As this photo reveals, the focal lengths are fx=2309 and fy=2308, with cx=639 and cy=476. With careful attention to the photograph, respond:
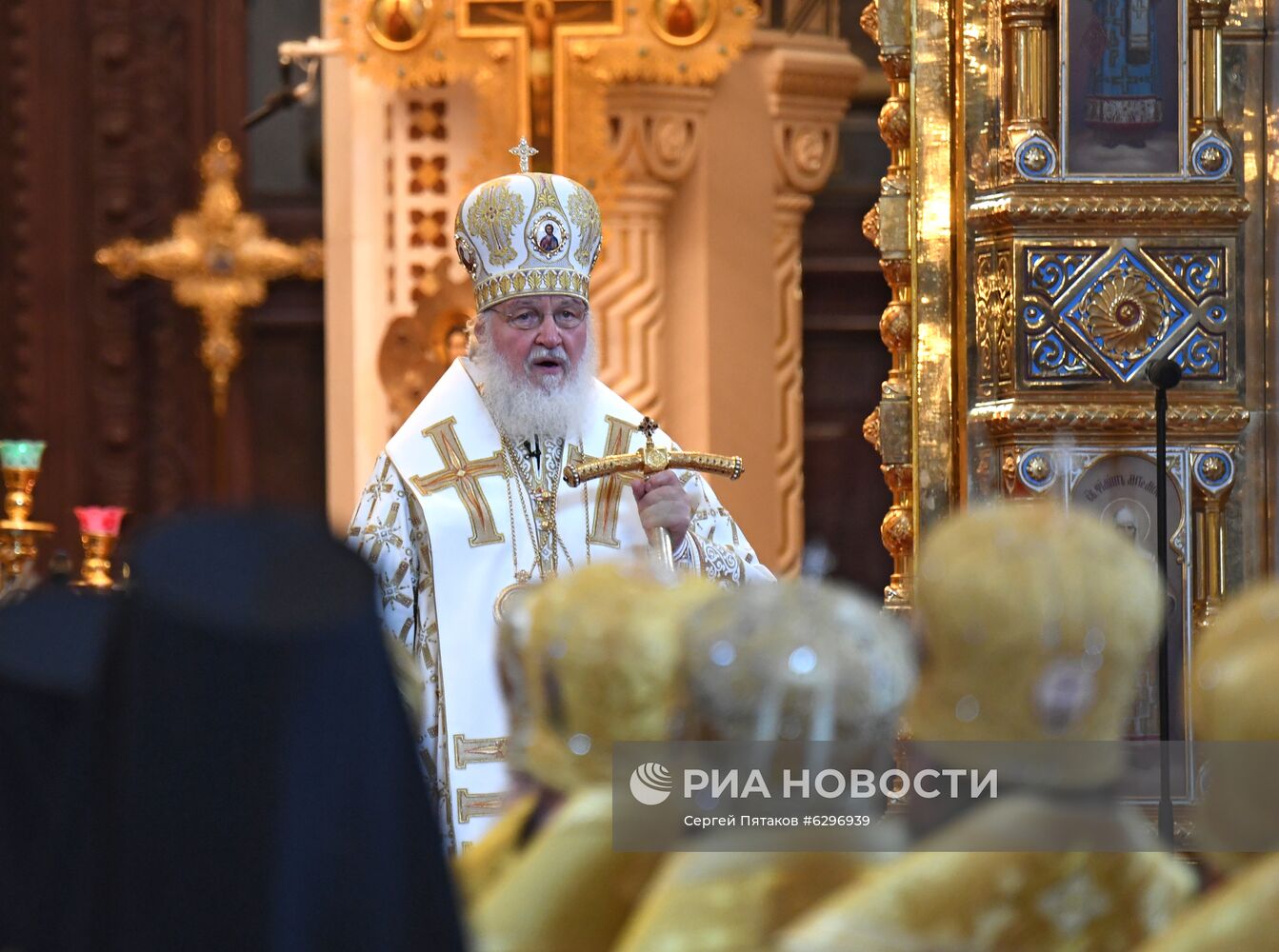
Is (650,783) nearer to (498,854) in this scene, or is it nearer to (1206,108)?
(498,854)

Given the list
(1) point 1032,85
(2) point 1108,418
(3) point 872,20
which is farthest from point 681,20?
(2) point 1108,418

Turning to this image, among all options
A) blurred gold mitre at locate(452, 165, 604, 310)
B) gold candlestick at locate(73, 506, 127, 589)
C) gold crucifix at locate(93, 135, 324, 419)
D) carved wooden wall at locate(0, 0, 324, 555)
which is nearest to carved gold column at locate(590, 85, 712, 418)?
gold crucifix at locate(93, 135, 324, 419)

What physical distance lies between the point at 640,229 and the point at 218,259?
71.8 inches

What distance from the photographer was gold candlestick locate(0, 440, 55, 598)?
605 centimetres

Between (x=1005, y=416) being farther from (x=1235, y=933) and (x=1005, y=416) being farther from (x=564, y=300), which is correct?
(x=1235, y=933)

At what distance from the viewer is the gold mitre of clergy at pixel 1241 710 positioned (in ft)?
6.78

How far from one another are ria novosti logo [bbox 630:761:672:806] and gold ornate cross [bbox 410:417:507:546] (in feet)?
9.25

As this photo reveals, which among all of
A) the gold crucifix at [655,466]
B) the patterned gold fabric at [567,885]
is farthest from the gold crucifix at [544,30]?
the patterned gold fabric at [567,885]

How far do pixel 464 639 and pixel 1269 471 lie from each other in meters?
2.10

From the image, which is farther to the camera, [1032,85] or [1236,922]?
[1032,85]

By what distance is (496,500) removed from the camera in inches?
204

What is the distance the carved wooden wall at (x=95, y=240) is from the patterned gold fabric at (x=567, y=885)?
7.29 meters

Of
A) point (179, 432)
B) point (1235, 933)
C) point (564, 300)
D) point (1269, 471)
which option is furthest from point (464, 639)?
point (179, 432)

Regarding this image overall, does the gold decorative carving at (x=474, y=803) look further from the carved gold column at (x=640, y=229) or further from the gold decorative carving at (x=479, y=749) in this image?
the carved gold column at (x=640, y=229)
